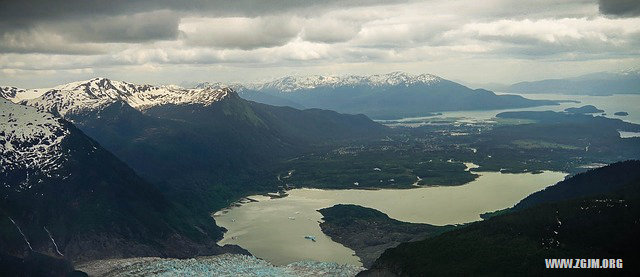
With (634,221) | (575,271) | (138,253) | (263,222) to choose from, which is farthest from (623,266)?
(263,222)

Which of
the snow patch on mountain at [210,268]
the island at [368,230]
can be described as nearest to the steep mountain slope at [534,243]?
the snow patch on mountain at [210,268]

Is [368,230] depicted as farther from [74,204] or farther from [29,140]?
→ [29,140]

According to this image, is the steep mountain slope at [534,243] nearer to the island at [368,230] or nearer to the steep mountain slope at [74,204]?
the island at [368,230]

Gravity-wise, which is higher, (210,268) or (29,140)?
(29,140)

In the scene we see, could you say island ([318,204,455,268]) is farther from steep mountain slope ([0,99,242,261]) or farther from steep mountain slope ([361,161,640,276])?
steep mountain slope ([0,99,242,261])

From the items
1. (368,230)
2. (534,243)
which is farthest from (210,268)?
(534,243)

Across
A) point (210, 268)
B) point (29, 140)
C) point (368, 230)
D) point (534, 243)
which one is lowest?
point (368, 230)

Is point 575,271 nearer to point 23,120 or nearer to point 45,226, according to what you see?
point 45,226

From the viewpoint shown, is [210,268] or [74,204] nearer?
[210,268]
